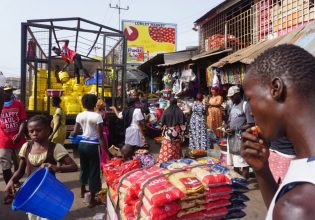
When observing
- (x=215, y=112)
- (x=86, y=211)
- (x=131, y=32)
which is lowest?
(x=86, y=211)

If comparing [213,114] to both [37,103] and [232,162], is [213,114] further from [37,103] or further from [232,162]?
[37,103]

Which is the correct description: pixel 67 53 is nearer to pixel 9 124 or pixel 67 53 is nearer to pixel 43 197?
pixel 9 124

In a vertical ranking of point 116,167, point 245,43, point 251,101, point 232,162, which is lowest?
point 232,162

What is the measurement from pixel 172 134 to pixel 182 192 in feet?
16.6

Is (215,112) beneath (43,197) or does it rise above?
above

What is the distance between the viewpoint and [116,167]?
11.2 ft

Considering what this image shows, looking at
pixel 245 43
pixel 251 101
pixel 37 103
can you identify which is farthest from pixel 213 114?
pixel 251 101

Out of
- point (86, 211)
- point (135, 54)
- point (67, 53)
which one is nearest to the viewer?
point (86, 211)

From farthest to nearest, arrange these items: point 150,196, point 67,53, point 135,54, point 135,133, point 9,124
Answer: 1. point 135,54
2. point 67,53
3. point 135,133
4. point 9,124
5. point 150,196

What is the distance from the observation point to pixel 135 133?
6.45m

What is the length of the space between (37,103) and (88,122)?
3.92 m

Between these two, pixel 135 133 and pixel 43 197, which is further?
pixel 135 133

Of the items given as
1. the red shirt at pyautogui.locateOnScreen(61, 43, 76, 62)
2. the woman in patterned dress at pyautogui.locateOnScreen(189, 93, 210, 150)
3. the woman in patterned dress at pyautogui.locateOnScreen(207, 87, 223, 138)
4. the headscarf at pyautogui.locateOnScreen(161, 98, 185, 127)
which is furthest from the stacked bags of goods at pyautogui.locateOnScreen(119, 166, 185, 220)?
the red shirt at pyautogui.locateOnScreen(61, 43, 76, 62)

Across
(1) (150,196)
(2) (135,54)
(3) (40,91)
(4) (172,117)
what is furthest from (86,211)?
(2) (135,54)
